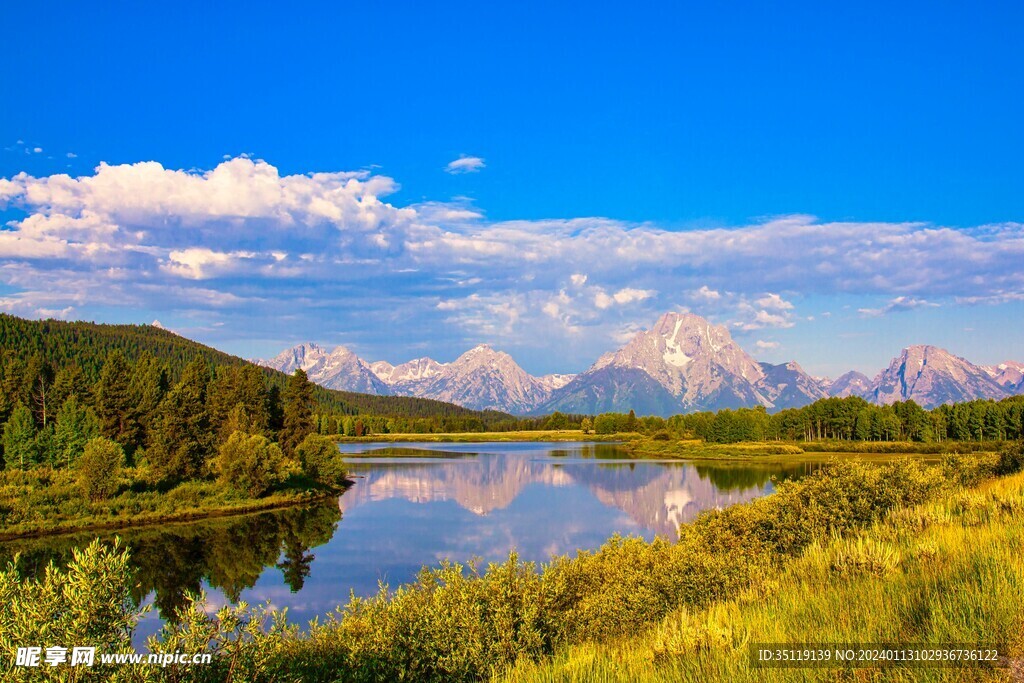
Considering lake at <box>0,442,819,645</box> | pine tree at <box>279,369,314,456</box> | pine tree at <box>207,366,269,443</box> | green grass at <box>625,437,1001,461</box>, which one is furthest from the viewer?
green grass at <box>625,437,1001,461</box>

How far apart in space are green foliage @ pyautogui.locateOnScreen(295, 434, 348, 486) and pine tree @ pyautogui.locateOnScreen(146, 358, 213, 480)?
41.4 ft

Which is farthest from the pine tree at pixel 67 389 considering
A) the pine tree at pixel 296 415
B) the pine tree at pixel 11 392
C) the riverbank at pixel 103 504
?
the riverbank at pixel 103 504

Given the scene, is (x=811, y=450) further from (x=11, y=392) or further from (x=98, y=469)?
(x=11, y=392)

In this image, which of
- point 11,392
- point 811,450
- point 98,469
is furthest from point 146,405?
point 811,450

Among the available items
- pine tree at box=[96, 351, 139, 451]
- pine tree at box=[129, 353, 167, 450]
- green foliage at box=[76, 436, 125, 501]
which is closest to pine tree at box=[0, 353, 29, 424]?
pine tree at box=[96, 351, 139, 451]

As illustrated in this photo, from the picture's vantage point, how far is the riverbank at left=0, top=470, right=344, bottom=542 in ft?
179

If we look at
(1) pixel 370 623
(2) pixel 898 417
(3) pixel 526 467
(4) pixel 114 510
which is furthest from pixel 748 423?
(1) pixel 370 623

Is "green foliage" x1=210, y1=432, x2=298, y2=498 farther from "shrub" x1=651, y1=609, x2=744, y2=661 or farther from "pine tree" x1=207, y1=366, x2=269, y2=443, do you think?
"shrub" x1=651, y1=609, x2=744, y2=661

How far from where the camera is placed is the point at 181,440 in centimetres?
7425

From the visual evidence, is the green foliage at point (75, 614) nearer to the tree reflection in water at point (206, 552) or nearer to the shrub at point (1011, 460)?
the tree reflection in water at point (206, 552)

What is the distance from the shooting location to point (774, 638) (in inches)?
437

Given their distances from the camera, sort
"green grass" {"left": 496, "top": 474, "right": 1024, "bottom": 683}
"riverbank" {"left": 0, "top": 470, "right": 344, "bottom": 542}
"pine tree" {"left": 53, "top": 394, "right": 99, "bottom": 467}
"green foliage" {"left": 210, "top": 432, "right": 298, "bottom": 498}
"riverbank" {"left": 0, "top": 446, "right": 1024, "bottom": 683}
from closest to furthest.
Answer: "green grass" {"left": 496, "top": 474, "right": 1024, "bottom": 683} → "riverbank" {"left": 0, "top": 446, "right": 1024, "bottom": 683} → "riverbank" {"left": 0, "top": 470, "right": 344, "bottom": 542} → "green foliage" {"left": 210, "top": 432, "right": 298, "bottom": 498} → "pine tree" {"left": 53, "top": 394, "right": 99, "bottom": 467}

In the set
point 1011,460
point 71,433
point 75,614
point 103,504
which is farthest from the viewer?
point 71,433

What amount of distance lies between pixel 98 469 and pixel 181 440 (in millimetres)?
13903
